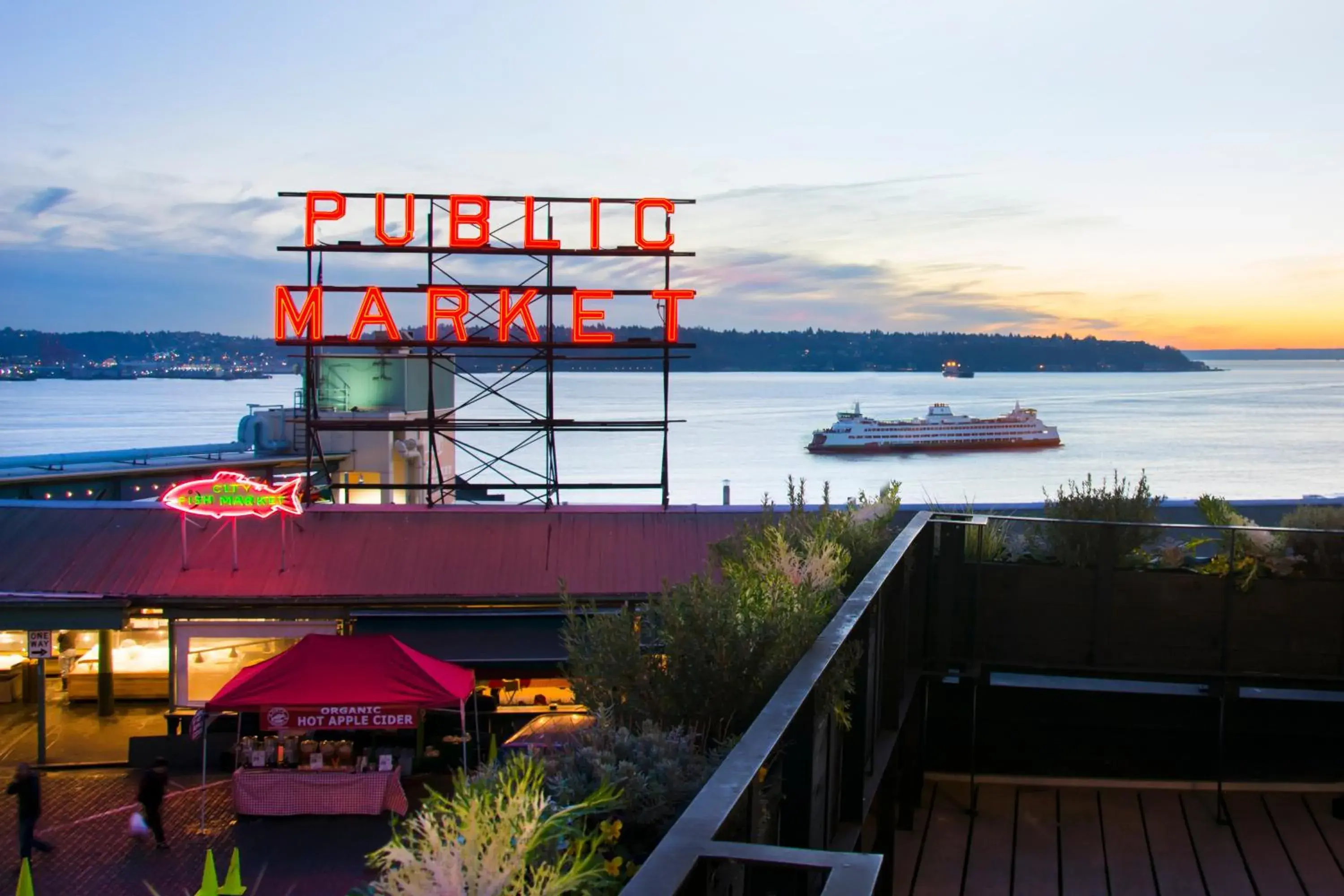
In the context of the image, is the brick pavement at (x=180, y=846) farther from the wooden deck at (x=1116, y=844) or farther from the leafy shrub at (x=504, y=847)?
the leafy shrub at (x=504, y=847)

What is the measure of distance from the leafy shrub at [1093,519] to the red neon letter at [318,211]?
15.8 meters

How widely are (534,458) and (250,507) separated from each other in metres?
61.2

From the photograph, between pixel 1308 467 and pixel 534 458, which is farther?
pixel 1308 467

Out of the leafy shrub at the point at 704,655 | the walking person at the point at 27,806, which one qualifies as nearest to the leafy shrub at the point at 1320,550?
the leafy shrub at the point at 704,655

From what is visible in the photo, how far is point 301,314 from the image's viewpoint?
68.1 ft

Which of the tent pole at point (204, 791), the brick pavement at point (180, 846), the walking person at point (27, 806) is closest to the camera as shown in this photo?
the walking person at point (27, 806)

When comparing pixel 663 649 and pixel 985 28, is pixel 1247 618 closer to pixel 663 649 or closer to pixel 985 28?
pixel 663 649

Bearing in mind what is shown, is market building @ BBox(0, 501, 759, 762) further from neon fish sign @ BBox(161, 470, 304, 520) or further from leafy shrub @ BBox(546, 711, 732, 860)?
leafy shrub @ BBox(546, 711, 732, 860)

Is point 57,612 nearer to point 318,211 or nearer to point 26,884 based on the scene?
point 26,884

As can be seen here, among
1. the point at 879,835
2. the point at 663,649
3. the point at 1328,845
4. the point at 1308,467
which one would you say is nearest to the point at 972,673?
the point at 879,835

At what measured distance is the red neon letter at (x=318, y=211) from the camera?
20719mm

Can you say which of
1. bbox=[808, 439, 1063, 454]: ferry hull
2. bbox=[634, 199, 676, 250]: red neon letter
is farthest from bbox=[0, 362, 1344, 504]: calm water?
bbox=[634, 199, 676, 250]: red neon letter

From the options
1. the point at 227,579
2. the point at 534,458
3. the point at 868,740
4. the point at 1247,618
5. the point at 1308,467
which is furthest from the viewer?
the point at 1308,467

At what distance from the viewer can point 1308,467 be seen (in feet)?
319
